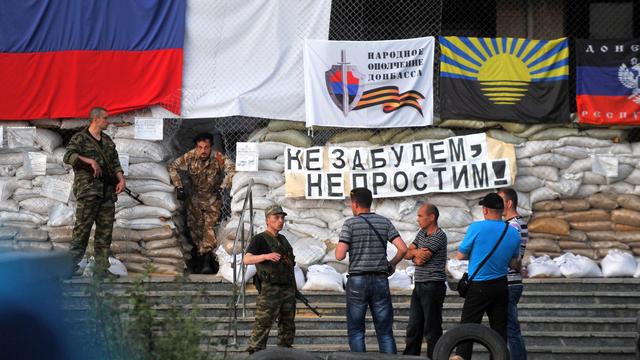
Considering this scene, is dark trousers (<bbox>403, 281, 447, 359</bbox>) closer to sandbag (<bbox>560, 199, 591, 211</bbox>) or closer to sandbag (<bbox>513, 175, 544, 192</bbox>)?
sandbag (<bbox>513, 175, 544, 192</bbox>)

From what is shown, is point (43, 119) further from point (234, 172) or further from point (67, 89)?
point (234, 172)

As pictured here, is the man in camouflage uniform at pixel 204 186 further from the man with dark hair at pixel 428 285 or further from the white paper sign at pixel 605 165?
the white paper sign at pixel 605 165

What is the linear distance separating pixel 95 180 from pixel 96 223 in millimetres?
487

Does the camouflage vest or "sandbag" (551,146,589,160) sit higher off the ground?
"sandbag" (551,146,589,160)

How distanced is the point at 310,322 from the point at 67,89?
4320mm

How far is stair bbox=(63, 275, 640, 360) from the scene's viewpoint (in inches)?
418

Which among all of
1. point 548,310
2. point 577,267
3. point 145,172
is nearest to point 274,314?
point 548,310

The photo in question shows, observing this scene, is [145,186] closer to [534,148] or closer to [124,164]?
[124,164]

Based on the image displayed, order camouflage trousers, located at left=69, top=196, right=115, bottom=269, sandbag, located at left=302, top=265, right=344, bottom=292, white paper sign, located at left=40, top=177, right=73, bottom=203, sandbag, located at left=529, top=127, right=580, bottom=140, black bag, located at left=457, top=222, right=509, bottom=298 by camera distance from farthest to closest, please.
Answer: sandbag, located at left=529, top=127, right=580, bottom=140 → white paper sign, located at left=40, top=177, right=73, bottom=203 → camouflage trousers, located at left=69, top=196, right=115, bottom=269 → sandbag, located at left=302, top=265, right=344, bottom=292 → black bag, located at left=457, top=222, right=509, bottom=298

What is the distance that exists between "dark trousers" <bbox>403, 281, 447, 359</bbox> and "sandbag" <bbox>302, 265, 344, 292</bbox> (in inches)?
81.2

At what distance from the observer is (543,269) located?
39.6 feet

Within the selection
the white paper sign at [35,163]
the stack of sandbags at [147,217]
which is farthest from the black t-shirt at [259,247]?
the white paper sign at [35,163]

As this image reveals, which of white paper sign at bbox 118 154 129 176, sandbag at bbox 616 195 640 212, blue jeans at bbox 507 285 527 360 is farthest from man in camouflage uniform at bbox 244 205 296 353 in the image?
sandbag at bbox 616 195 640 212

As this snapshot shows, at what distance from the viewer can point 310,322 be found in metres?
11.1
